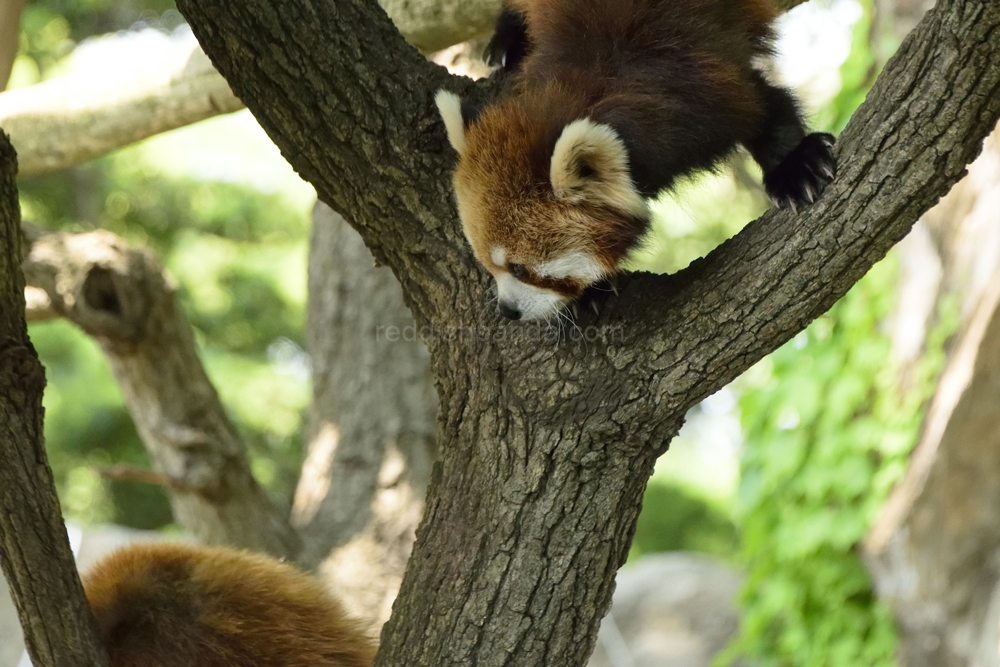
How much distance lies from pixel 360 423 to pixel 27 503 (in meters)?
2.04

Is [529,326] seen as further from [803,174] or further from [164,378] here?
[164,378]

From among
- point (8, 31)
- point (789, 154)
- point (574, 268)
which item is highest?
point (8, 31)

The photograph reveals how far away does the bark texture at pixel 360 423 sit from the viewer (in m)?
3.36

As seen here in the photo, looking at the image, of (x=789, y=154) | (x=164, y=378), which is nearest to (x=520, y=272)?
(x=789, y=154)

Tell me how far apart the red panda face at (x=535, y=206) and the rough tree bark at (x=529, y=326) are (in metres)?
0.06

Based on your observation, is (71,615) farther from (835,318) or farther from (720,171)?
(835,318)

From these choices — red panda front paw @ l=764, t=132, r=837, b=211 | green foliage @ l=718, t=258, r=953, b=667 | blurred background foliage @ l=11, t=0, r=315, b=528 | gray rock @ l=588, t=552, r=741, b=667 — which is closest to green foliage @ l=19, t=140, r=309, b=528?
blurred background foliage @ l=11, t=0, r=315, b=528

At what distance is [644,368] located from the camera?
→ 5.03 ft

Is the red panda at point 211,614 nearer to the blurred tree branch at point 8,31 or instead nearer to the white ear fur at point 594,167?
the white ear fur at point 594,167

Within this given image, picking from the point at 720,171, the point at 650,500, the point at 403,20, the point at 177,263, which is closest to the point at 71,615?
the point at 720,171

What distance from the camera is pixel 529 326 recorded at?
1.66m

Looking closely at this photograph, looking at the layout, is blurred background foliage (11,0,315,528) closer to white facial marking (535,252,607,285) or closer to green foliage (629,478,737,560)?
green foliage (629,478,737,560)

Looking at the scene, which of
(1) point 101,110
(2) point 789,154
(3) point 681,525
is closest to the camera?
(2) point 789,154

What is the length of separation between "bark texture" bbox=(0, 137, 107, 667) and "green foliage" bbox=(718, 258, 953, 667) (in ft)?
9.40
